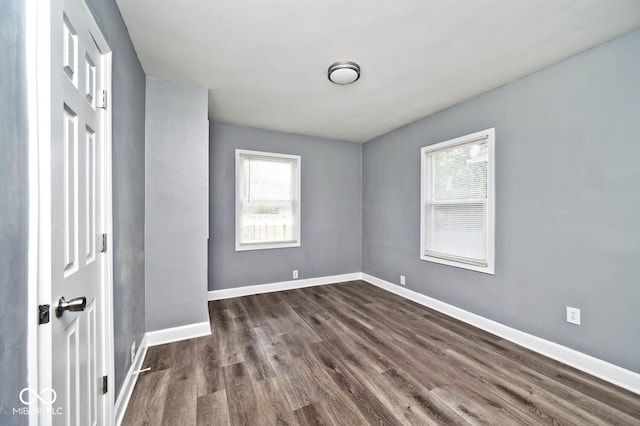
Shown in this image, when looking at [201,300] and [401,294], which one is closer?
[201,300]

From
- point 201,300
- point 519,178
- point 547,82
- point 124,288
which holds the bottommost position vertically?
point 201,300

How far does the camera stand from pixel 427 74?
2.52 metres

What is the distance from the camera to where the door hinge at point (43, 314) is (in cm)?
79

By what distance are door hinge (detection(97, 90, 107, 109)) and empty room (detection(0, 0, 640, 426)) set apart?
22mm

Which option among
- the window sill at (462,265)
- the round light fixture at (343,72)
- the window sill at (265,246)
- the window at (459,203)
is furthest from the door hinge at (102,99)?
the window sill at (462,265)

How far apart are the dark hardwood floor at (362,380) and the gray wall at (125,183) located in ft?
1.45

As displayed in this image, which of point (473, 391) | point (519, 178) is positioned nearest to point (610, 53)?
point (519, 178)

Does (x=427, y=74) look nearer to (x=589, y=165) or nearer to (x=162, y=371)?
(x=589, y=165)

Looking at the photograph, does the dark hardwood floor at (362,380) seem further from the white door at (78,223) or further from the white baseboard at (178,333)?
the white door at (78,223)

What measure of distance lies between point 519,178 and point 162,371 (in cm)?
362

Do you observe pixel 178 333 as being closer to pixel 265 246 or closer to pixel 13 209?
pixel 265 246

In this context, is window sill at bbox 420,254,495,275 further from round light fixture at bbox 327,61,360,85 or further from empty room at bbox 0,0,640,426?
round light fixture at bbox 327,61,360,85

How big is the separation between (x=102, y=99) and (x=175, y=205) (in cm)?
132

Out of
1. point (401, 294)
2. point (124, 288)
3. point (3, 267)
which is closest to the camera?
point (3, 267)
